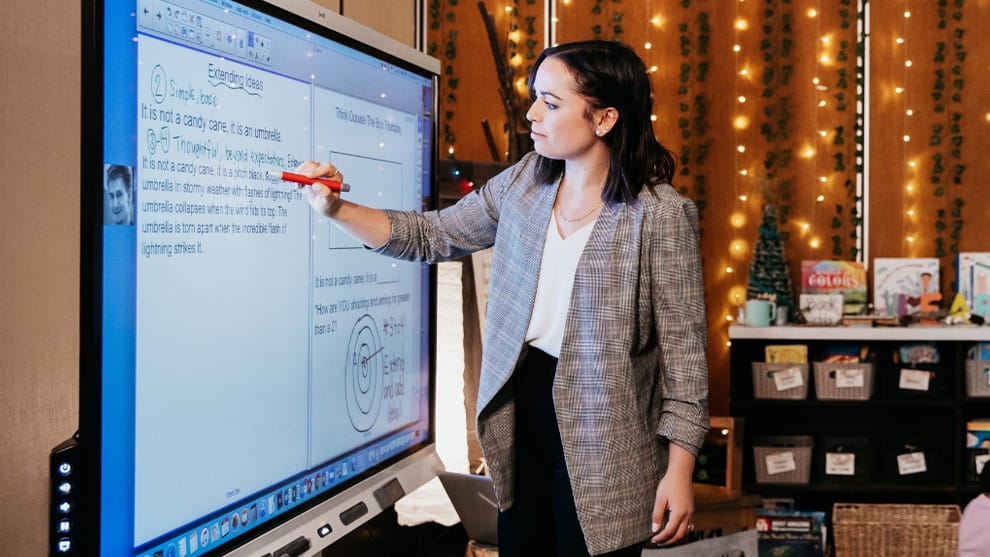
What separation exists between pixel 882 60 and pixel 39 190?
4440 mm

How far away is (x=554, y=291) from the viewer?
1.63 meters

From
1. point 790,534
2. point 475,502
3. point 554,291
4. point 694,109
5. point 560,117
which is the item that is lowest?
point 790,534

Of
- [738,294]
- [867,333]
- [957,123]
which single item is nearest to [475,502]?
[867,333]

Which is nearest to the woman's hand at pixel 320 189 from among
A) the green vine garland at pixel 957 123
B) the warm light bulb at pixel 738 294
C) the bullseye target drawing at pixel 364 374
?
the bullseye target drawing at pixel 364 374

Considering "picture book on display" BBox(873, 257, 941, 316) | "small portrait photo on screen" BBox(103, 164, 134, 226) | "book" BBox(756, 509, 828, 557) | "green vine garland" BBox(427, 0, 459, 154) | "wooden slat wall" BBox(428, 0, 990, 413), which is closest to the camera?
"small portrait photo on screen" BBox(103, 164, 134, 226)

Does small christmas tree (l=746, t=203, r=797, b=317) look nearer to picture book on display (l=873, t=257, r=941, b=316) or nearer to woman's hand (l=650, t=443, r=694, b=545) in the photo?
picture book on display (l=873, t=257, r=941, b=316)

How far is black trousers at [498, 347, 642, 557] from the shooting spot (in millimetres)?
1621

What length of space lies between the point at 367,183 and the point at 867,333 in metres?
3.16

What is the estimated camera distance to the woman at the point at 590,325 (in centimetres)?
158

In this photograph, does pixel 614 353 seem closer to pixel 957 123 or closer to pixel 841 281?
pixel 841 281

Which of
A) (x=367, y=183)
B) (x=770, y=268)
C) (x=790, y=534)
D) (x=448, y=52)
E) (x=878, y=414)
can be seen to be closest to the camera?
(x=367, y=183)

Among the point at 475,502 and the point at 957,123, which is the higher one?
the point at 957,123

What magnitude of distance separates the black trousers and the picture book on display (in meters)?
3.44

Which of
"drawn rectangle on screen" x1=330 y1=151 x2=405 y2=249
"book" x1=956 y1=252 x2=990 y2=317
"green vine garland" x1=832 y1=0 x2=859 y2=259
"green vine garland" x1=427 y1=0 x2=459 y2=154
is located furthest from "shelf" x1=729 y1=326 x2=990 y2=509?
"drawn rectangle on screen" x1=330 y1=151 x2=405 y2=249
